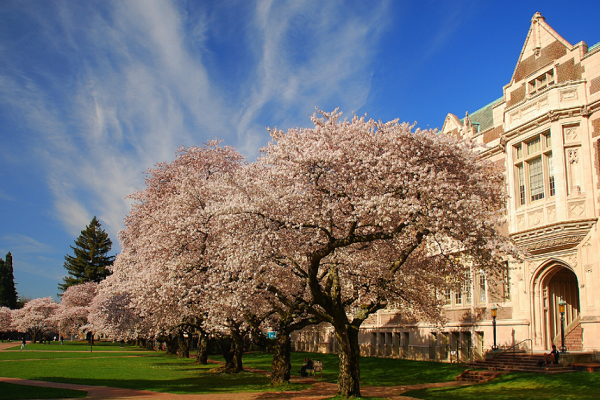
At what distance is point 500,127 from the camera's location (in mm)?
31156

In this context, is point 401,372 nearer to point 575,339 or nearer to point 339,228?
point 575,339

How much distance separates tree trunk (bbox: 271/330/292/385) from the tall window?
52.5ft

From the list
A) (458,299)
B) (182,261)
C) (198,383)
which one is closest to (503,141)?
(458,299)

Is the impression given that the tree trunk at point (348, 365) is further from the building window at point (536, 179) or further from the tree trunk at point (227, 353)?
the building window at point (536, 179)

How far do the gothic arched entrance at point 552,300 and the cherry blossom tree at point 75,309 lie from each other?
225ft

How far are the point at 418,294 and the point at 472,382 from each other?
6374 millimetres

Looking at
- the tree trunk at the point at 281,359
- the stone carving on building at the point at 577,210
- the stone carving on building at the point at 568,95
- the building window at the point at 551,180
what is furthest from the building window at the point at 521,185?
the tree trunk at the point at 281,359

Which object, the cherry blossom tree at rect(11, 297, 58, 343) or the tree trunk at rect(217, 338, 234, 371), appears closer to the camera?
the tree trunk at rect(217, 338, 234, 371)

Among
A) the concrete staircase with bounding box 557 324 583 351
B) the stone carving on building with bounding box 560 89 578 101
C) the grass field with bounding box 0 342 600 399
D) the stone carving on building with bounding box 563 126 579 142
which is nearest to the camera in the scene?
the grass field with bounding box 0 342 600 399

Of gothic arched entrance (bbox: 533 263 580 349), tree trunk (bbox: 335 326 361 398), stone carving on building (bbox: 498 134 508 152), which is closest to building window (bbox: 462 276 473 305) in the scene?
gothic arched entrance (bbox: 533 263 580 349)

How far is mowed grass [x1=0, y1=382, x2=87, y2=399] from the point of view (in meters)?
18.2

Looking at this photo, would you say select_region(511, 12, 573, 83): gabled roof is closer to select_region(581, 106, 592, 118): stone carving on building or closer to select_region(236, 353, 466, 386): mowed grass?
select_region(581, 106, 592, 118): stone carving on building

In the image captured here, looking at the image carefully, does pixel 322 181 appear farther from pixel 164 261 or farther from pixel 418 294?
pixel 164 261

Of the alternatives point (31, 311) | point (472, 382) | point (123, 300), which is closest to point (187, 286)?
point (472, 382)
